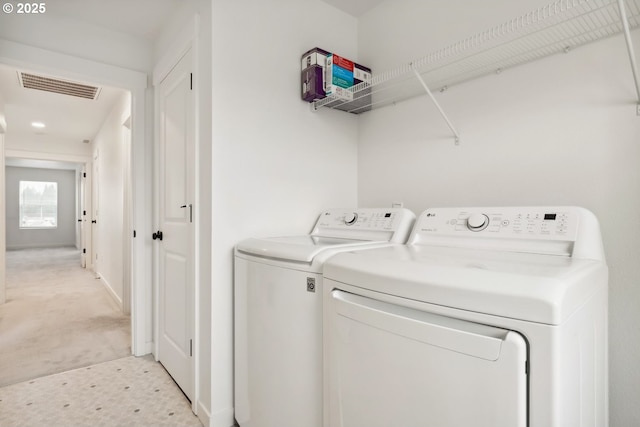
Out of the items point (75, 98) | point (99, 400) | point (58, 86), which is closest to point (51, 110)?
point (75, 98)

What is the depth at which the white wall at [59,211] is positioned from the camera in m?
8.72

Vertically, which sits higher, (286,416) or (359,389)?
(359,389)

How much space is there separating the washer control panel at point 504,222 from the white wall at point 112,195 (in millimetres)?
3072

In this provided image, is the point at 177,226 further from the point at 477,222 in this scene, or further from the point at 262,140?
the point at 477,222

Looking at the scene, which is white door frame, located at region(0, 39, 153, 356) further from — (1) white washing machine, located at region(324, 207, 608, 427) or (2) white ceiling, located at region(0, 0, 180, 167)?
(1) white washing machine, located at region(324, 207, 608, 427)

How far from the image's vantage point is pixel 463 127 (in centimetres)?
165

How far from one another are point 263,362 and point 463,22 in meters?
1.87

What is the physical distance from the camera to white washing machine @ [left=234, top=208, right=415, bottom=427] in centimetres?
115

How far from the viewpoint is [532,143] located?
141 cm

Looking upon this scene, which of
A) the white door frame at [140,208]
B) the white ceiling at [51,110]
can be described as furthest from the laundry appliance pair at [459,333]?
the white ceiling at [51,110]

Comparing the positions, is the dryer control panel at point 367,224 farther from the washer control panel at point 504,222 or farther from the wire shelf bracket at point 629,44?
the wire shelf bracket at point 629,44

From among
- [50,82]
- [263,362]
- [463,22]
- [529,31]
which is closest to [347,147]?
[463,22]

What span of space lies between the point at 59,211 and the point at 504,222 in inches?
464

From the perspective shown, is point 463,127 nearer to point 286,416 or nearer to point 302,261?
point 302,261
